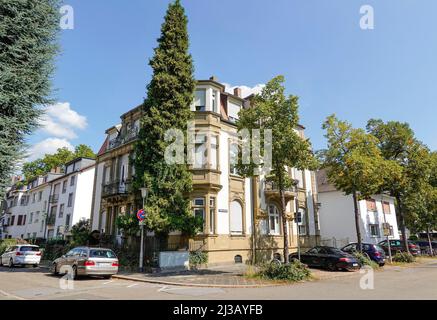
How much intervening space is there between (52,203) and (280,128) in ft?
127

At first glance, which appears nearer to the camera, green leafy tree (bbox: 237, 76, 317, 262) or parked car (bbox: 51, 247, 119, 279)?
parked car (bbox: 51, 247, 119, 279)

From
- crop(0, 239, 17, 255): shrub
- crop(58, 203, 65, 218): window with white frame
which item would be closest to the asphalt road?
crop(0, 239, 17, 255): shrub

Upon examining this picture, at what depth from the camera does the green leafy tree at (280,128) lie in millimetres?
15844

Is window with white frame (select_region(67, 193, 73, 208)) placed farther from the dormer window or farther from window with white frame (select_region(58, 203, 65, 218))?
the dormer window

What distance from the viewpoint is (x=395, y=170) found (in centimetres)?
2477

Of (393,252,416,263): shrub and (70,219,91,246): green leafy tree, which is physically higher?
(70,219,91,246): green leafy tree

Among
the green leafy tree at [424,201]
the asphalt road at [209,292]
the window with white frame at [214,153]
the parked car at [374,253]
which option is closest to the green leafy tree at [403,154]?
the green leafy tree at [424,201]

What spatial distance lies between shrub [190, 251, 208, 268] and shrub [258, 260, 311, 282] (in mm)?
5196

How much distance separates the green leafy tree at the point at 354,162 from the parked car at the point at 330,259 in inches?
131

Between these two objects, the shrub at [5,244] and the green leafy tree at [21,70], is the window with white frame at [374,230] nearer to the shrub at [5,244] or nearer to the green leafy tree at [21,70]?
the green leafy tree at [21,70]

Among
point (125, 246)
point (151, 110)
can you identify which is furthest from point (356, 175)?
point (125, 246)

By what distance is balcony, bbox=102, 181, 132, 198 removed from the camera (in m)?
24.6
